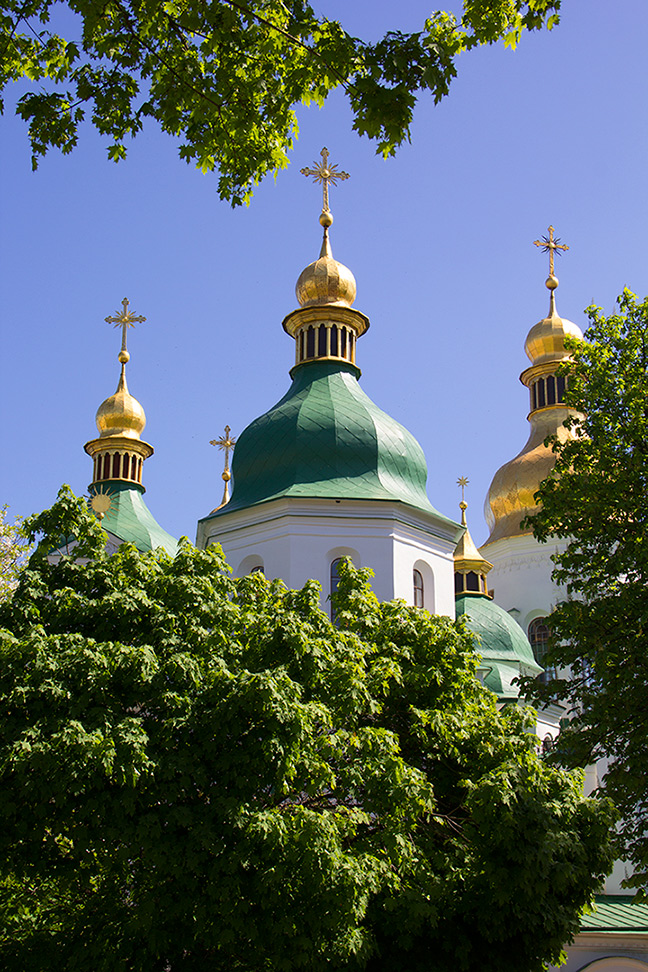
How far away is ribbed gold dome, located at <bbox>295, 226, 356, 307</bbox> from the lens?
27438mm

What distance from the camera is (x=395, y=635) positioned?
14.2 m

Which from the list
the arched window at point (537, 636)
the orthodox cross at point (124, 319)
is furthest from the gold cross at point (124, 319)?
the arched window at point (537, 636)

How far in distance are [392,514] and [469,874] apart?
11325mm

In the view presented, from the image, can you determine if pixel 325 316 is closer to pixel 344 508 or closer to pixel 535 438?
pixel 344 508

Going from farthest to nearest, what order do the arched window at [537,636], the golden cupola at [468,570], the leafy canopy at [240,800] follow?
the arched window at [537,636] < the golden cupola at [468,570] < the leafy canopy at [240,800]

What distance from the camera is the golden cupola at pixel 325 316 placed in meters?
26.8

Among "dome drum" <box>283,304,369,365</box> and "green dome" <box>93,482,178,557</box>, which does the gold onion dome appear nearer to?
"dome drum" <box>283,304,369,365</box>

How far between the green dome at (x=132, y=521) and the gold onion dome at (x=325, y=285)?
27.9ft

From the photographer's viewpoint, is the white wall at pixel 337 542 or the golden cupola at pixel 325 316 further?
the golden cupola at pixel 325 316

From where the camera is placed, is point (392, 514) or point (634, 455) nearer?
point (634, 455)

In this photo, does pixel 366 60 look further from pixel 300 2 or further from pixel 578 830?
pixel 578 830

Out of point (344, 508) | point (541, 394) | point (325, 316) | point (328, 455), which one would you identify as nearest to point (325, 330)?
point (325, 316)

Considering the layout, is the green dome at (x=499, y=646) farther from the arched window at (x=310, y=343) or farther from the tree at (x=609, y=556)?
the tree at (x=609, y=556)

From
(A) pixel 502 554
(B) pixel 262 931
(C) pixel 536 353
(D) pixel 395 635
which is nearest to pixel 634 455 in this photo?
(D) pixel 395 635
